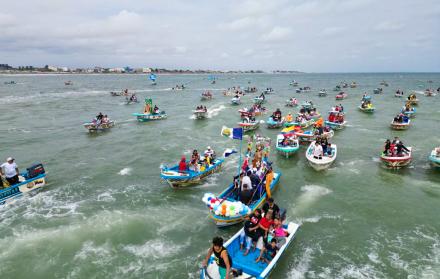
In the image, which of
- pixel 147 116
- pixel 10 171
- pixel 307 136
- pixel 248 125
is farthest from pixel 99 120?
pixel 307 136

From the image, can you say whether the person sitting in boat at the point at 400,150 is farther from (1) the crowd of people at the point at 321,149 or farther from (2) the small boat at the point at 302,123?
(2) the small boat at the point at 302,123

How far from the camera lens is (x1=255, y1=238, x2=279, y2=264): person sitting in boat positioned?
9.72 meters

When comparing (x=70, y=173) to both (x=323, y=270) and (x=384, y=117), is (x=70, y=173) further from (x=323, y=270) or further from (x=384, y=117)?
(x=384, y=117)

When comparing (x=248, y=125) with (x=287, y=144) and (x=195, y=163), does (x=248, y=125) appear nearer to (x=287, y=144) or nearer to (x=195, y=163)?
(x=287, y=144)

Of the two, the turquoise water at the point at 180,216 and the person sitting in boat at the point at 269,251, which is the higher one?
the person sitting in boat at the point at 269,251

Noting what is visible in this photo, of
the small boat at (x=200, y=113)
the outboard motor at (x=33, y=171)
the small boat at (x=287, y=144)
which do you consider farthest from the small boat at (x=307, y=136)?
the outboard motor at (x=33, y=171)

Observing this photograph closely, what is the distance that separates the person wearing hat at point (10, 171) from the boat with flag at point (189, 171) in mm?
7567

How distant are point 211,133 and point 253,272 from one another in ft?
73.3

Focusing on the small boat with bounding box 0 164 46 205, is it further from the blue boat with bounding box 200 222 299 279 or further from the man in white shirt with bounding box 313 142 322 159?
the man in white shirt with bounding box 313 142 322 159

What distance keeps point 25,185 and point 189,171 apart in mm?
8914

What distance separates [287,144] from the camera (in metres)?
22.6

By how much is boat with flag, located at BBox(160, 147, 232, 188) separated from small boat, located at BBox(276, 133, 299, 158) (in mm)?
5968

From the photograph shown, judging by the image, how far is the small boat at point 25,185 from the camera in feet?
48.8

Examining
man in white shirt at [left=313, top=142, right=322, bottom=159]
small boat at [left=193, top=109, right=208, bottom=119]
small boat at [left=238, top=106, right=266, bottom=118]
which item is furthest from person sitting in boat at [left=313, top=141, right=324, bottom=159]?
small boat at [left=193, top=109, right=208, bottom=119]
